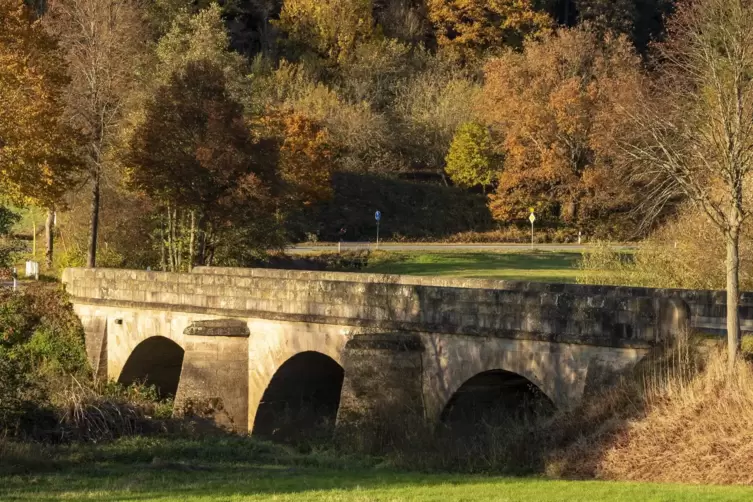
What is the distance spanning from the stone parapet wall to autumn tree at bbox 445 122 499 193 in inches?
1438

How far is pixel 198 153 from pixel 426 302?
516 inches

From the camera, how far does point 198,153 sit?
31.2 m

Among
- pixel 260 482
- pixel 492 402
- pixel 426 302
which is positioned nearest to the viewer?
pixel 260 482

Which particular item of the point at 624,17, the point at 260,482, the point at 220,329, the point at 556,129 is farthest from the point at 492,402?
the point at 624,17

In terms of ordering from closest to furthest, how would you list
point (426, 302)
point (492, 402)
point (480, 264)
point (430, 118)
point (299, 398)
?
point (426, 302), point (492, 402), point (299, 398), point (480, 264), point (430, 118)

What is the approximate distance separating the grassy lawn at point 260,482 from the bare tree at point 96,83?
53.3 feet

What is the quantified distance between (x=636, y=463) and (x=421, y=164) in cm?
5568

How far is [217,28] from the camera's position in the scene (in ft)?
207

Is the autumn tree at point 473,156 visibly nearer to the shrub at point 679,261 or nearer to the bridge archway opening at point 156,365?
the shrub at point 679,261

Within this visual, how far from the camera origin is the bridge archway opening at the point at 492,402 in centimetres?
1867

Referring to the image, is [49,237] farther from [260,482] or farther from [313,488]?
[313,488]

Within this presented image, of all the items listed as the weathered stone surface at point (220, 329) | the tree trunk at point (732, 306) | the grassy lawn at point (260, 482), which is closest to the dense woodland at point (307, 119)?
the tree trunk at point (732, 306)

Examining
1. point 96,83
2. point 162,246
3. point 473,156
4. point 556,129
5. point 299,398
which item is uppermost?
point 556,129

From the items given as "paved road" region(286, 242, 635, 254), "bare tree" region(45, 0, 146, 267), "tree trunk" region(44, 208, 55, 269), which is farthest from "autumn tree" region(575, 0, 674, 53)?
"bare tree" region(45, 0, 146, 267)
